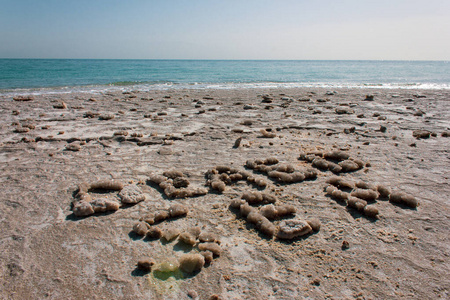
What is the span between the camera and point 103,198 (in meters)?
3.18

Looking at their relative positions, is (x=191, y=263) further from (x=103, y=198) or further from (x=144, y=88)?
(x=144, y=88)

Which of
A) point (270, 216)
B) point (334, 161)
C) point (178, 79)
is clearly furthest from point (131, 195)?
point (178, 79)

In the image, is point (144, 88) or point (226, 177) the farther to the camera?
point (144, 88)

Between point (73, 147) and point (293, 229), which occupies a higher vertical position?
point (73, 147)

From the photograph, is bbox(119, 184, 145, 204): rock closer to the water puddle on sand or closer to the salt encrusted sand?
the salt encrusted sand

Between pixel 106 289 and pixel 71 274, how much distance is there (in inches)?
13.9

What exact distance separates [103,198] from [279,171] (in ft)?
7.29

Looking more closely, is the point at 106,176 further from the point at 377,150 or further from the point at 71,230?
the point at 377,150

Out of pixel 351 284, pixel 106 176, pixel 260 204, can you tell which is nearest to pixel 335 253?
pixel 351 284

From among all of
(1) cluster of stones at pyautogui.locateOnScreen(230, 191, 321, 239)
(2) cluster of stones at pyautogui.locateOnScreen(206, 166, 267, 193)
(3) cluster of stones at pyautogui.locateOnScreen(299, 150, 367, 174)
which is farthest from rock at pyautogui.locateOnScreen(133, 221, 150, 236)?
(3) cluster of stones at pyautogui.locateOnScreen(299, 150, 367, 174)

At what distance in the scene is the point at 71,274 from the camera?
2158mm

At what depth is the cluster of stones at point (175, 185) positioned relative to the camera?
3.36m

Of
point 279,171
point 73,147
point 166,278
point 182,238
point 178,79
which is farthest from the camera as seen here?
point 178,79

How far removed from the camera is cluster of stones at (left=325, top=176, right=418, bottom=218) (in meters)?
3.01
